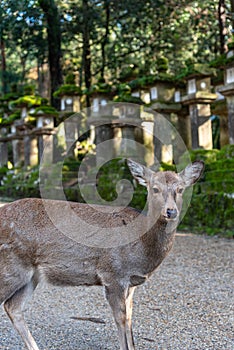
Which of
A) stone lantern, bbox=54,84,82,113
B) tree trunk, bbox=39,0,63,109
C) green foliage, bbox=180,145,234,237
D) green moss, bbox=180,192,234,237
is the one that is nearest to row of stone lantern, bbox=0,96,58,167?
stone lantern, bbox=54,84,82,113

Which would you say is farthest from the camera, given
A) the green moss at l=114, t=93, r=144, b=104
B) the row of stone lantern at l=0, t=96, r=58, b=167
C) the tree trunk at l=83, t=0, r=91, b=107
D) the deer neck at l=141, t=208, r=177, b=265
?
the tree trunk at l=83, t=0, r=91, b=107

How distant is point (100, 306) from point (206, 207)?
4531 mm

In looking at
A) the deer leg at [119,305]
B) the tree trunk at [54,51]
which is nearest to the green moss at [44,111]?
the tree trunk at [54,51]

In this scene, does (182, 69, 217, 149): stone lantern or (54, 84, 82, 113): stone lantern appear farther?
(54, 84, 82, 113): stone lantern

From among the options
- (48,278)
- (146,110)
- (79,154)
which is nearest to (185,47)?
(79,154)

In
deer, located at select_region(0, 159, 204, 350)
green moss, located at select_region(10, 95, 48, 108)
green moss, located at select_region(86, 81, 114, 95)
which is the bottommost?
Answer: deer, located at select_region(0, 159, 204, 350)

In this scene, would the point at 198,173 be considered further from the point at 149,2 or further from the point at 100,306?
the point at 149,2

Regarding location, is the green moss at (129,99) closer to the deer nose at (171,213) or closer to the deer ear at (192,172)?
the deer ear at (192,172)

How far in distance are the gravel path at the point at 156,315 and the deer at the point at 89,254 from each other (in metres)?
0.48

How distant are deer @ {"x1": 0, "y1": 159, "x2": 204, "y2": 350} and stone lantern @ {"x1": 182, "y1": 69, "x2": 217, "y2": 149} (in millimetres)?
7470

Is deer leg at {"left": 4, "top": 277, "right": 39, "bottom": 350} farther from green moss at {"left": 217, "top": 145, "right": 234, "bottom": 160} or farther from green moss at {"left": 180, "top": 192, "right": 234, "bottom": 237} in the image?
green moss at {"left": 217, "top": 145, "right": 234, "bottom": 160}

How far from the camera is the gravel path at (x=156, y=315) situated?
3.79 meters

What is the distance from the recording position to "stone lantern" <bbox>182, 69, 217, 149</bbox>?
10.8 m

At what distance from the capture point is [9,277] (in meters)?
3.34
